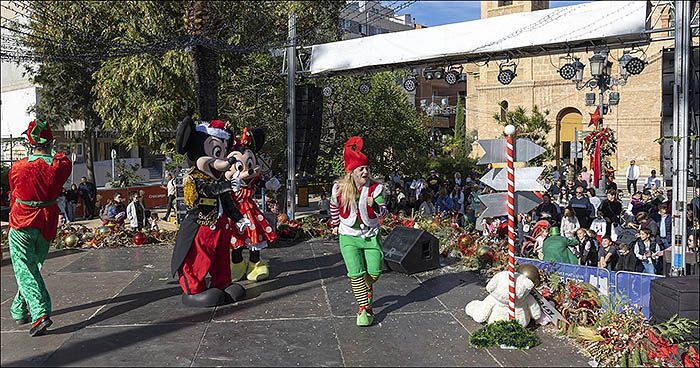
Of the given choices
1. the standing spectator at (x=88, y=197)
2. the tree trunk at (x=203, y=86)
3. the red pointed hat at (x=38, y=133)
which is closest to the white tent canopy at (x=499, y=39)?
the tree trunk at (x=203, y=86)

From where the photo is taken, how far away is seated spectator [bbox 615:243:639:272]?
904cm

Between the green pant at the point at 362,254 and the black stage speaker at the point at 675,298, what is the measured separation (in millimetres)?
2840

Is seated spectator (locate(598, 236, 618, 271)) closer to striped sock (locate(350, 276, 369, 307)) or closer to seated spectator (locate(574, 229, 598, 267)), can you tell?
seated spectator (locate(574, 229, 598, 267))

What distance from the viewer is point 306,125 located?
47.4 ft

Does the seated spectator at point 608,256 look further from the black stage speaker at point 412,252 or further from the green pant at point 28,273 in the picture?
the green pant at point 28,273

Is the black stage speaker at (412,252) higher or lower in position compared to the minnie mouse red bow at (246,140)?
lower

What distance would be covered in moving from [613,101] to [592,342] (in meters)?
16.0

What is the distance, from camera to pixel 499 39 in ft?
38.3

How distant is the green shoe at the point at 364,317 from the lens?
646 centimetres

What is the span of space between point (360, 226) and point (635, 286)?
420 centimetres

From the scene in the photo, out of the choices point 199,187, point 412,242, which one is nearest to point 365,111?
point 412,242

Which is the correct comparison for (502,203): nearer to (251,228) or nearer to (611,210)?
(251,228)

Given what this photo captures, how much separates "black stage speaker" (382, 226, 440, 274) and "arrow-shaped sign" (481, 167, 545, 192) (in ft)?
8.35

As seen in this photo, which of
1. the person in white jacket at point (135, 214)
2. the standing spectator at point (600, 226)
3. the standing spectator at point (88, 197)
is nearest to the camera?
the standing spectator at point (600, 226)
